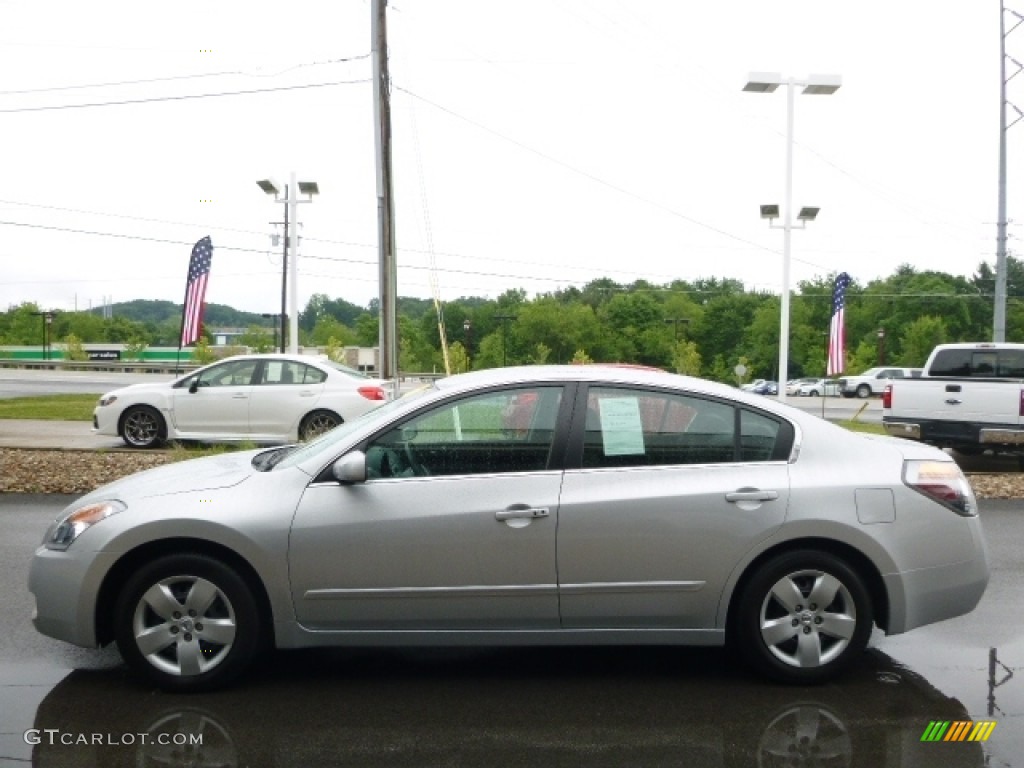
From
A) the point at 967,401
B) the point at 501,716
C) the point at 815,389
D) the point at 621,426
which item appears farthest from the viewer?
the point at 815,389

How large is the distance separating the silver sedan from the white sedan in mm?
10844

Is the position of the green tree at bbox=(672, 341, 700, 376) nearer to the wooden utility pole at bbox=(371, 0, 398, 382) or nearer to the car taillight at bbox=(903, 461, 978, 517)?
the wooden utility pole at bbox=(371, 0, 398, 382)

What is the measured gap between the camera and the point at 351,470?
16.4 ft

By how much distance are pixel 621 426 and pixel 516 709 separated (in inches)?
56.2

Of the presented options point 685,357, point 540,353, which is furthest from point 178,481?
point 685,357

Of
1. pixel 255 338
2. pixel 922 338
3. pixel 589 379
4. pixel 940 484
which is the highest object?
Answer: pixel 922 338

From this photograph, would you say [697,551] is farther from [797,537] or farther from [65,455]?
[65,455]

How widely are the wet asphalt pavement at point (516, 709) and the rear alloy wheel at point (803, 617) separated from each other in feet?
0.45

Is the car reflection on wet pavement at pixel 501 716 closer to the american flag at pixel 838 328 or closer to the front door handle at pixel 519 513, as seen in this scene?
the front door handle at pixel 519 513

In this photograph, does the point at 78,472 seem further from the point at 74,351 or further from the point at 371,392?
the point at 74,351

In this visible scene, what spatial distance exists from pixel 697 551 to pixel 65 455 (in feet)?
34.6

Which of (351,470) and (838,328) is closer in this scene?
(351,470)

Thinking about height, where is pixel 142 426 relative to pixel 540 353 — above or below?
below

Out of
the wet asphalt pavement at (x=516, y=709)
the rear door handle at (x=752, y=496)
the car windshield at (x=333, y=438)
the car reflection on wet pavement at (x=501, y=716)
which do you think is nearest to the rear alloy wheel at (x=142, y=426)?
the wet asphalt pavement at (x=516, y=709)
